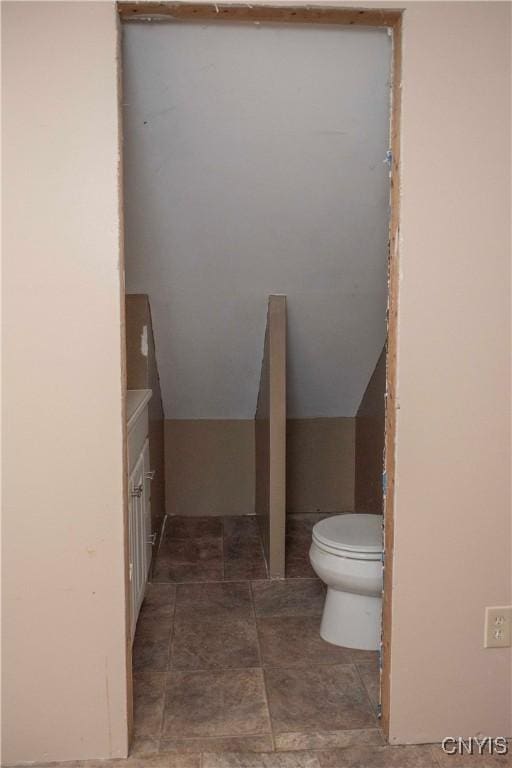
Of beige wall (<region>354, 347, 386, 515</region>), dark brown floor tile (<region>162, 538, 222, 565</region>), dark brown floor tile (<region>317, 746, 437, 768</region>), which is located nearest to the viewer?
dark brown floor tile (<region>317, 746, 437, 768</region>)

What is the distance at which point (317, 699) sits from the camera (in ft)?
7.34

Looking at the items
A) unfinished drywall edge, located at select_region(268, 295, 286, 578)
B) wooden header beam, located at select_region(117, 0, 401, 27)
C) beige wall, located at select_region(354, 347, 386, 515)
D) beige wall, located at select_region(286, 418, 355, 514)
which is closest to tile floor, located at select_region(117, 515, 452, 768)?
unfinished drywall edge, located at select_region(268, 295, 286, 578)

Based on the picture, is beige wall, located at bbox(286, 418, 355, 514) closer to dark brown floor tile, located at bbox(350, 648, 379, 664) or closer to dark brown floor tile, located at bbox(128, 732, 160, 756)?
dark brown floor tile, located at bbox(350, 648, 379, 664)

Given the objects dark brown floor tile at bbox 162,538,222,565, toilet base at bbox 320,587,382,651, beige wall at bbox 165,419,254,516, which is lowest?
dark brown floor tile at bbox 162,538,222,565

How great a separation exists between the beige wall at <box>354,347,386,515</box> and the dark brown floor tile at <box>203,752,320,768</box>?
1.81 m

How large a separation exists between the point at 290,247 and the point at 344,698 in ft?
5.52

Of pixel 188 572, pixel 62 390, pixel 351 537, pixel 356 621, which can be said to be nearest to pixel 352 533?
pixel 351 537

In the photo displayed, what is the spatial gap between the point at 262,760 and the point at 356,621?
776 mm

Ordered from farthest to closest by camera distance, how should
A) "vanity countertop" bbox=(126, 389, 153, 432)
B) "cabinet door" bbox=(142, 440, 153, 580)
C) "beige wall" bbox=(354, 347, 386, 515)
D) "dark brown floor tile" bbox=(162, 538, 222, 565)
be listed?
"beige wall" bbox=(354, 347, 386, 515)
"dark brown floor tile" bbox=(162, 538, 222, 565)
"cabinet door" bbox=(142, 440, 153, 580)
"vanity countertop" bbox=(126, 389, 153, 432)

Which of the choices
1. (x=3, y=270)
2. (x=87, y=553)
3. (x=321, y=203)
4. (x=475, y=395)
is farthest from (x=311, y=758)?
(x=321, y=203)

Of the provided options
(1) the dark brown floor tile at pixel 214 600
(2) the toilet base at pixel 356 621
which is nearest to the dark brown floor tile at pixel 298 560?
(1) the dark brown floor tile at pixel 214 600

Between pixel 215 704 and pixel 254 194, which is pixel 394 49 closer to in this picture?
pixel 254 194

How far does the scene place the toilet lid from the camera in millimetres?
2502

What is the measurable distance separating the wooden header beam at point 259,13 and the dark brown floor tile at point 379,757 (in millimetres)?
1971
